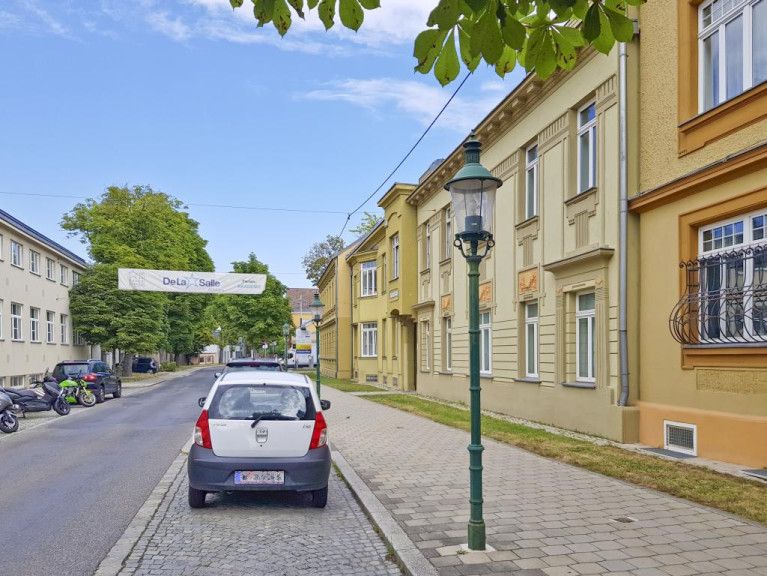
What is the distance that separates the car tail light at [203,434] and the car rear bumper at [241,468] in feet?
0.17

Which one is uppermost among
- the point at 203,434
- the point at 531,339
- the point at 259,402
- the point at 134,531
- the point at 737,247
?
the point at 737,247

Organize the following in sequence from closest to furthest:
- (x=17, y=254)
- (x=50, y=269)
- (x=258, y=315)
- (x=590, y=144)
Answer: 1. (x=590, y=144)
2. (x=17, y=254)
3. (x=50, y=269)
4. (x=258, y=315)

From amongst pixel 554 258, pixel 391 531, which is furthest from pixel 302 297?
pixel 391 531

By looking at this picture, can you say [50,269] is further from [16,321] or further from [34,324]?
[16,321]

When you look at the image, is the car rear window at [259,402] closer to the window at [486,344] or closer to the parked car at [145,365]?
the window at [486,344]

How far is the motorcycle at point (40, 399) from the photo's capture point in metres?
17.5

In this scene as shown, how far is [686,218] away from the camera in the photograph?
10.4 metres

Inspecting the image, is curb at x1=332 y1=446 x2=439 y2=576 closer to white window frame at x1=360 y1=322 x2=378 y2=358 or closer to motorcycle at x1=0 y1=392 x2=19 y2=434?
motorcycle at x1=0 y1=392 x2=19 y2=434

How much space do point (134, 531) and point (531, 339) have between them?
37.1 feet

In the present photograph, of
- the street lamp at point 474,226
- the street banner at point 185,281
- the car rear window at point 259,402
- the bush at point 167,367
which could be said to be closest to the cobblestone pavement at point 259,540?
the car rear window at point 259,402

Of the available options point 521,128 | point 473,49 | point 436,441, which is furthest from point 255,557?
point 521,128

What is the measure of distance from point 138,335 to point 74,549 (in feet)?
110

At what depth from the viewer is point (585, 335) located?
13.4 meters

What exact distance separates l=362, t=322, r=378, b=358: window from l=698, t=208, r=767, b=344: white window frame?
2661 cm
